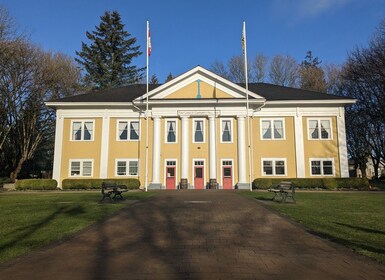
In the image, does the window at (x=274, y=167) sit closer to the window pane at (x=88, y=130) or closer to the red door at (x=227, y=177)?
the red door at (x=227, y=177)

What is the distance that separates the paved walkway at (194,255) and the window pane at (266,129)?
21.4 m

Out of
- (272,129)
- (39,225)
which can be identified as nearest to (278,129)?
(272,129)

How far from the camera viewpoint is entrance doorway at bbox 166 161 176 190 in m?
30.2

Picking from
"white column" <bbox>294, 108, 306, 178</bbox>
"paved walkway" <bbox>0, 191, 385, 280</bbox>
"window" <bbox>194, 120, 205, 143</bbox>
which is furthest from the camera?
"window" <bbox>194, 120, 205, 143</bbox>

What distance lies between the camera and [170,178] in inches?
1194

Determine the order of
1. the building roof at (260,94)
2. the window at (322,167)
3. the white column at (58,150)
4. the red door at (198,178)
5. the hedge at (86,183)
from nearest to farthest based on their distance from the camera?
the hedge at (86,183) < the red door at (198,178) < the window at (322,167) < the white column at (58,150) < the building roof at (260,94)

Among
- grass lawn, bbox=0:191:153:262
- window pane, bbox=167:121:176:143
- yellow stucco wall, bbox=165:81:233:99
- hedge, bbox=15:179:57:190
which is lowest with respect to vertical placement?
grass lawn, bbox=0:191:153:262

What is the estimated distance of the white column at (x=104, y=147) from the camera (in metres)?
30.6

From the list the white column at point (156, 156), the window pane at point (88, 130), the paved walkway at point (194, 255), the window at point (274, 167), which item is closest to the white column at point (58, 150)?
the window pane at point (88, 130)

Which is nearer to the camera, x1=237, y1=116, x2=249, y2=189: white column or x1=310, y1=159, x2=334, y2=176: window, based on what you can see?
x1=237, y1=116, x2=249, y2=189: white column

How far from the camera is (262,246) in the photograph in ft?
23.6

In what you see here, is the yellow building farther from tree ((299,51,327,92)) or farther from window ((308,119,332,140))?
tree ((299,51,327,92))

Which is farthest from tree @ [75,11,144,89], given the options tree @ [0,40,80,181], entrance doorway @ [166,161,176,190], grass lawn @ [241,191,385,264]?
grass lawn @ [241,191,385,264]

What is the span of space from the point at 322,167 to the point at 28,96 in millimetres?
31801
